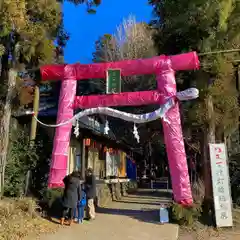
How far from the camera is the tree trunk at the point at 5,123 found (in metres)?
10.1

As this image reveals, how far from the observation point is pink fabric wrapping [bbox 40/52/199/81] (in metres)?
10.7

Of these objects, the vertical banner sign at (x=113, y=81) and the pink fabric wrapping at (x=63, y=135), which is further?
the vertical banner sign at (x=113, y=81)

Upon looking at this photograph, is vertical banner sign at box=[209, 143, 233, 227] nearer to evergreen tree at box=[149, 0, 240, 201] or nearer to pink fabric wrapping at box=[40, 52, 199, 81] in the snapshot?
evergreen tree at box=[149, 0, 240, 201]

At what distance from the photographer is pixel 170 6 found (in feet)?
38.5

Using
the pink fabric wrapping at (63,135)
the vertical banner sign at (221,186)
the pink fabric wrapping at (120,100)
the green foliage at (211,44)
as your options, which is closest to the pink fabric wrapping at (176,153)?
the pink fabric wrapping at (120,100)

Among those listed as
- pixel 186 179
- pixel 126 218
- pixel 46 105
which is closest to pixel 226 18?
pixel 186 179

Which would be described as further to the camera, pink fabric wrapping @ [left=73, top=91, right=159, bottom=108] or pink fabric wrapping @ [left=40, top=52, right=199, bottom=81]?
pink fabric wrapping @ [left=73, top=91, right=159, bottom=108]

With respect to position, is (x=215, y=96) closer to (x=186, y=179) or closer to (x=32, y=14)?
(x=186, y=179)

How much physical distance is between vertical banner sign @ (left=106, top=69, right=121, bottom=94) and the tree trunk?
10.8ft

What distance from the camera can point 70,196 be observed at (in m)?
9.39

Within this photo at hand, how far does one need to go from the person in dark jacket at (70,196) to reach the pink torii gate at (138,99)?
1.28m

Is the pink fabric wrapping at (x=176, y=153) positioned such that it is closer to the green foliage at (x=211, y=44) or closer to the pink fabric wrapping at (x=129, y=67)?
the pink fabric wrapping at (x=129, y=67)

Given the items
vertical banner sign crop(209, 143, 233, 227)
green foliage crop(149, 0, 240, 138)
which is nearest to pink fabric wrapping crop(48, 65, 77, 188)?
green foliage crop(149, 0, 240, 138)

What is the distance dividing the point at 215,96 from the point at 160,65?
231 cm
